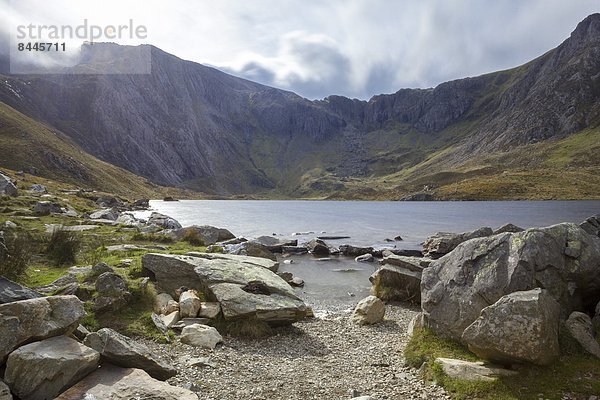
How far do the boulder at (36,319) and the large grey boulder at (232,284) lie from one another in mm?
6458

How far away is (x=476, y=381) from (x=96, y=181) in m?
183

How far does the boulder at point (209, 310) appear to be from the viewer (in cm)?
1562

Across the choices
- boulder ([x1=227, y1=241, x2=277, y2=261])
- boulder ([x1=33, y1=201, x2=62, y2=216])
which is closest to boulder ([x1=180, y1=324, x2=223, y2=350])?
boulder ([x1=227, y1=241, x2=277, y2=261])

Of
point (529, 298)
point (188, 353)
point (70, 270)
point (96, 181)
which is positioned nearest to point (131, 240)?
point (70, 270)

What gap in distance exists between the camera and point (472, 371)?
10531mm

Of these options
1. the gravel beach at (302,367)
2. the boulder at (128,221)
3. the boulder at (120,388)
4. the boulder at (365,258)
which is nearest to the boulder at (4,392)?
the boulder at (120,388)

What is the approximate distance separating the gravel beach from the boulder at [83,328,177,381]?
49cm

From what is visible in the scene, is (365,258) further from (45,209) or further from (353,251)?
(45,209)

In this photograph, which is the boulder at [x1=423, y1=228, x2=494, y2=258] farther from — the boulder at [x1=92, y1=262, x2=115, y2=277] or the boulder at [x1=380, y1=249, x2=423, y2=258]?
the boulder at [x1=92, y1=262, x2=115, y2=277]

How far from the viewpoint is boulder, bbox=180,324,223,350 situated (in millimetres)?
13406

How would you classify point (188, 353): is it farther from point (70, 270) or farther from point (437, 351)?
point (70, 270)

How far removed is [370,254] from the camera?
42.8 meters

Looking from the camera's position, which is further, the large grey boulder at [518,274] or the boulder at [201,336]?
the boulder at [201,336]

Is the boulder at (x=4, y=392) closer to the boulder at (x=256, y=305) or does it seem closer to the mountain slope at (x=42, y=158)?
the boulder at (x=256, y=305)
